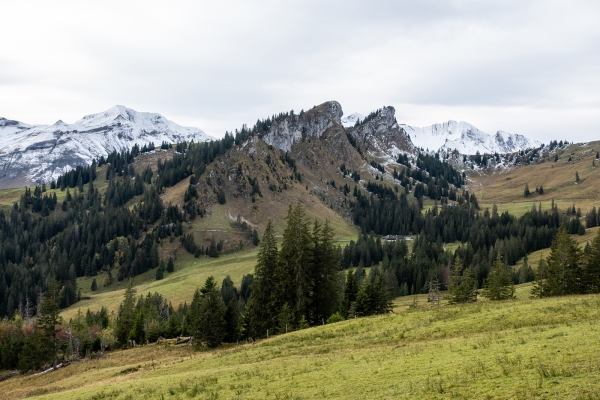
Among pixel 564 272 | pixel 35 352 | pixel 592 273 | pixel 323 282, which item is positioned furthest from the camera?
pixel 35 352

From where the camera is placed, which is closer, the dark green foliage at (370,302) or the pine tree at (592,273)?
the pine tree at (592,273)

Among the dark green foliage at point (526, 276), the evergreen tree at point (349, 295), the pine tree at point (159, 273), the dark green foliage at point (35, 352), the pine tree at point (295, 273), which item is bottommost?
the dark green foliage at point (526, 276)

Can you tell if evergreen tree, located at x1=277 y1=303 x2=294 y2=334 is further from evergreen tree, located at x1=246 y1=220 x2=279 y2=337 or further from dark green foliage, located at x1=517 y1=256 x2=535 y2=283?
dark green foliage, located at x1=517 y1=256 x2=535 y2=283

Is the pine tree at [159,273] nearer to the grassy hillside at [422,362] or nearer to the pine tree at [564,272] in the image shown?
the grassy hillside at [422,362]

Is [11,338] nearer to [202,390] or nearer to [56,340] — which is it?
[56,340]

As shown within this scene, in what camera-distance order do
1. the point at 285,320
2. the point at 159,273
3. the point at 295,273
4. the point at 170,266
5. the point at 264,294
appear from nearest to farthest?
the point at 285,320
the point at 295,273
the point at 264,294
the point at 159,273
the point at 170,266

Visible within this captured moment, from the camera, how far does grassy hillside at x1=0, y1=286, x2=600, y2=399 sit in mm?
18172

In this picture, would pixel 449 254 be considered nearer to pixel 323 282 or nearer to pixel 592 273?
pixel 592 273

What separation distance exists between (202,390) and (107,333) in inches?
3429

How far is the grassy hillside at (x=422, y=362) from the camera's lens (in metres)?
18.2

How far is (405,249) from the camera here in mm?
191625

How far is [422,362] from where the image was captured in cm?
2517

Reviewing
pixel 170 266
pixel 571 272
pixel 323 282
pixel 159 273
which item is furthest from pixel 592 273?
pixel 170 266

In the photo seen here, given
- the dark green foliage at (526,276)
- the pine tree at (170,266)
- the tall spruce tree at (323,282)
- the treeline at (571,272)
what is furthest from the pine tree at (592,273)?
the pine tree at (170,266)
